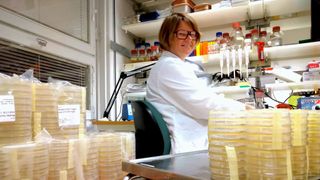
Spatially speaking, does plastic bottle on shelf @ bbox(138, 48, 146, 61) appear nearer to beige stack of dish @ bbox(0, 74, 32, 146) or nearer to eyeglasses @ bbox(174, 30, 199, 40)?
eyeglasses @ bbox(174, 30, 199, 40)

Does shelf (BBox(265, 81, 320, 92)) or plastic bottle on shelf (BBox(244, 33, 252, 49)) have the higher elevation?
plastic bottle on shelf (BBox(244, 33, 252, 49))

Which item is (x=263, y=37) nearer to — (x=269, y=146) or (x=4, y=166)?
(x=269, y=146)

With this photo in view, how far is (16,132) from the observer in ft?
3.03

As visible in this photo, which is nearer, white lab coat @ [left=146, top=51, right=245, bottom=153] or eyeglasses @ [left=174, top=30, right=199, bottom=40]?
white lab coat @ [left=146, top=51, right=245, bottom=153]

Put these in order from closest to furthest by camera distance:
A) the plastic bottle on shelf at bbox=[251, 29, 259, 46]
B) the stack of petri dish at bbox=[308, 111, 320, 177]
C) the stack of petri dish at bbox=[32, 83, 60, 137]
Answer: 1. the stack of petri dish at bbox=[308, 111, 320, 177]
2. the stack of petri dish at bbox=[32, 83, 60, 137]
3. the plastic bottle on shelf at bbox=[251, 29, 259, 46]

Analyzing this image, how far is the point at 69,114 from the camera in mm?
1112

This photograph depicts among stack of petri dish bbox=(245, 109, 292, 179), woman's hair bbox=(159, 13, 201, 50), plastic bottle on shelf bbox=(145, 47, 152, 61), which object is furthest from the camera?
plastic bottle on shelf bbox=(145, 47, 152, 61)

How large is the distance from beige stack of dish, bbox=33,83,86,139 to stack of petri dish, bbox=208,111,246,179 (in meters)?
0.62

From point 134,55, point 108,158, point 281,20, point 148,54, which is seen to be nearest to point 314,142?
point 108,158

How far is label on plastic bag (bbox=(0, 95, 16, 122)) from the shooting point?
88 cm

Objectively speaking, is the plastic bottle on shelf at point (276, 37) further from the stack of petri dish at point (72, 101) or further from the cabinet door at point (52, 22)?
the stack of petri dish at point (72, 101)

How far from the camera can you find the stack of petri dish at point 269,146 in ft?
→ 2.05

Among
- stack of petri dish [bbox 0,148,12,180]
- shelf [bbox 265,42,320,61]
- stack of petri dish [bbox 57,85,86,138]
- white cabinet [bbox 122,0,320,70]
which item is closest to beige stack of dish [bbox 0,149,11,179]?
stack of petri dish [bbox 0,148,12,180]

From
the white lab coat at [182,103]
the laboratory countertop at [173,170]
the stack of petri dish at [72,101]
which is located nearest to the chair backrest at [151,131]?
the white lab coat at [182,103]
